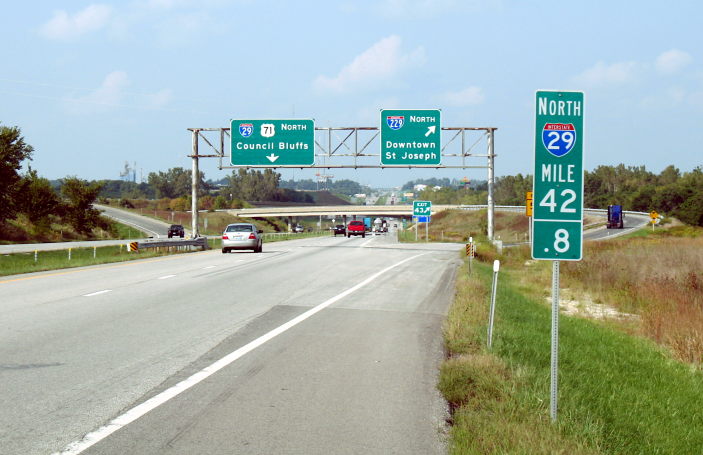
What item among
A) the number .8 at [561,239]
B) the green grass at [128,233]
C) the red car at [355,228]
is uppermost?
the number .8 at [561,239]

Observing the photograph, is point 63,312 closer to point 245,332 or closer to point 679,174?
point 245,332

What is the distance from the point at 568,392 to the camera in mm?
7559

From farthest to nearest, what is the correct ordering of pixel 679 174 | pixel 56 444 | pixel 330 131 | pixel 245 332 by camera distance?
1. pixel 679 174
2. pixel 330 131
3. pixel 245 332
4. pixel 56 444

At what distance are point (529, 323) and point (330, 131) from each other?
31017mm

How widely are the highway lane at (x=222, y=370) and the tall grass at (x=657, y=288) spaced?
14.2 ft

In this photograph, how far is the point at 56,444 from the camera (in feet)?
18.5

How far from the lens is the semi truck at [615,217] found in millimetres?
80562

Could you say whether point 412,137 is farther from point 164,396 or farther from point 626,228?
point 626,228

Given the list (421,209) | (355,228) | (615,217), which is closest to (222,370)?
(421,209)

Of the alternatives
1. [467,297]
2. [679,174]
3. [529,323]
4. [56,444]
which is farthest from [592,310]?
[679,174]

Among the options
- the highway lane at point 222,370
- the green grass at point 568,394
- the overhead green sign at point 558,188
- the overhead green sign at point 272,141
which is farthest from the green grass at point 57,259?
the overhead green sign at point 558,188

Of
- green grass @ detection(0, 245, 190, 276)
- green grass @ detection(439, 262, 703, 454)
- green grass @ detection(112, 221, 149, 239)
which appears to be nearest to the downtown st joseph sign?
Answer: green grass @ detection(0, 245, 190, 276)

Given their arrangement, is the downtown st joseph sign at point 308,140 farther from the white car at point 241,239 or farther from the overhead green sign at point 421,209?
the overhead green sign at point 421,209

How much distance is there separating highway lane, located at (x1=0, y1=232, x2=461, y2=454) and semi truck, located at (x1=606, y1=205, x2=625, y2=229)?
6778cm
